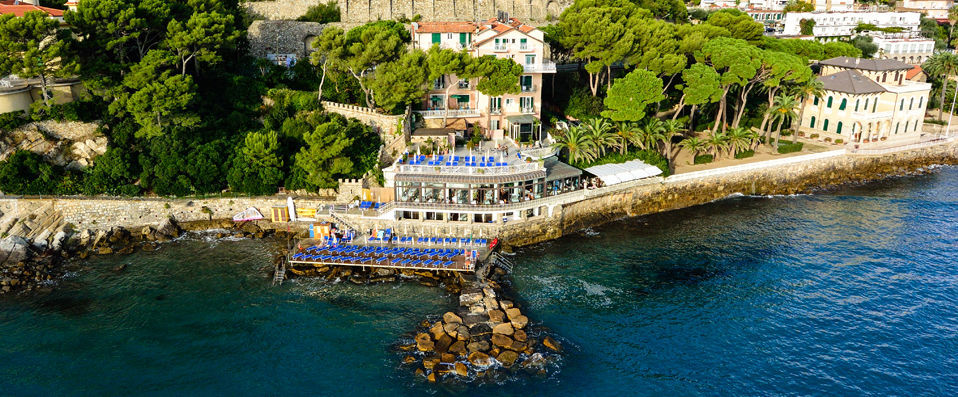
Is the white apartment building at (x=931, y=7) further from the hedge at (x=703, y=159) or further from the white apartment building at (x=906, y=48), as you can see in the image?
the hedge at (x=703, y=159)

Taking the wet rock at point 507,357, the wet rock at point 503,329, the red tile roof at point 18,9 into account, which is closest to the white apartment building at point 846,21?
the wet rock at point 503,329

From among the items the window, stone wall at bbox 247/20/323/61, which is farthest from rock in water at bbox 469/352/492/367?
stone wall at bbox 247/20/323/61

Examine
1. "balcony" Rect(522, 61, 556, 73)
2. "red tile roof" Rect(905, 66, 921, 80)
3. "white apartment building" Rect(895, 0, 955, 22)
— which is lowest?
"red tile roof" Rect(905, 66, 921, 80)

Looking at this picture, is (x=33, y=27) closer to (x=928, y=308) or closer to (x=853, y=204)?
(x=928, y=308)

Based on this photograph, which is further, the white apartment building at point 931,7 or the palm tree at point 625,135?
the white apartment building at point 931,7

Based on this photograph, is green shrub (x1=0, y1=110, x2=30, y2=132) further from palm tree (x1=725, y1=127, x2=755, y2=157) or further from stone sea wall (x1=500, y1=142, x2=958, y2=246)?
palm tree (x1=725, y1=127, x2=755, y2=157)

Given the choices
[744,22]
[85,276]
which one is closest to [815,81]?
[744,22]
